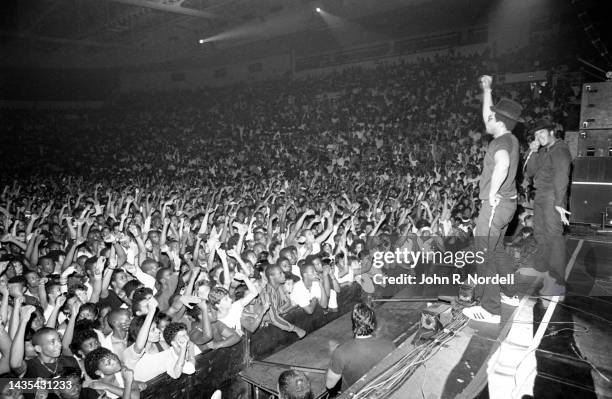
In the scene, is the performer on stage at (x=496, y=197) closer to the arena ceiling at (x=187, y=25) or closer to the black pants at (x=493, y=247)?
the black pants at (x=493, y=247)

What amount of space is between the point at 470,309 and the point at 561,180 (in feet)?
4.86

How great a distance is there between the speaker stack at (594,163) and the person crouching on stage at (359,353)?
21.5ft

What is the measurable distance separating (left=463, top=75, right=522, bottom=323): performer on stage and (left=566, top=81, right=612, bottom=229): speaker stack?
531 cm

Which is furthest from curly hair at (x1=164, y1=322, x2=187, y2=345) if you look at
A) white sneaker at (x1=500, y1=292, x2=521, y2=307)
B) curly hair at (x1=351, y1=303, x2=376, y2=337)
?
white sneaker at (x1=500, y1=292, x2=521, y2=307)

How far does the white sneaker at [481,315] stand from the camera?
3205 mm

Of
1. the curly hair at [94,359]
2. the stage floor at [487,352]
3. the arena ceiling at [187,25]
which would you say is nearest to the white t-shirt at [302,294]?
the stage floor at [487,352]

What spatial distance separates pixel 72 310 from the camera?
364 cm

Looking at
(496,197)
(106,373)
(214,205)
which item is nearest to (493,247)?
(496,197)

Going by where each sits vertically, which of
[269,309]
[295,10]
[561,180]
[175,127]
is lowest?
[269,309]

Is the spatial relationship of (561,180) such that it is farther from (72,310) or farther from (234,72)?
(234,72)

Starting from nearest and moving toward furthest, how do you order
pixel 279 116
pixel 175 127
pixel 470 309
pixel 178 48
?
pixel 470 309 → pixel 279 116 → pixel 175 127 → pixel 178 48

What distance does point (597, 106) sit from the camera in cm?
739

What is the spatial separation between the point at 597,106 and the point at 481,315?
6438 mm

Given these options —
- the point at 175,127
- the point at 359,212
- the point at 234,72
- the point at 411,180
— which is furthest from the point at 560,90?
the point at 234,72
